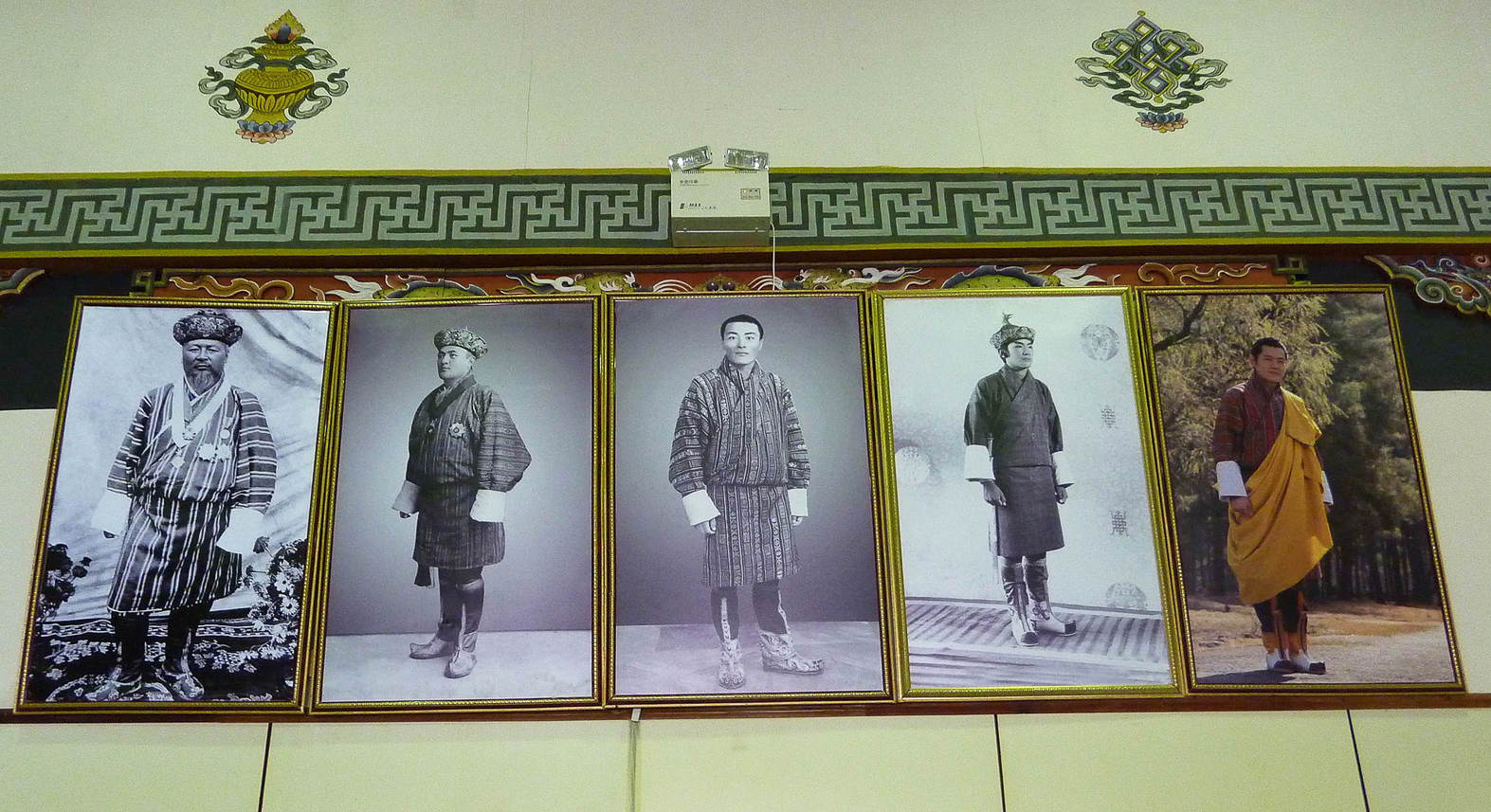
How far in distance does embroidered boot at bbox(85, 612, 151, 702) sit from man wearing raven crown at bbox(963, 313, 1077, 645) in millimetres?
2123

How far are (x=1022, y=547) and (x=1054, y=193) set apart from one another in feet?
3.50

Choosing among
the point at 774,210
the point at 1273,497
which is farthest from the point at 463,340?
the point at 1273,497

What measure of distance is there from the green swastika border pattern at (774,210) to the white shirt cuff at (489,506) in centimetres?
70

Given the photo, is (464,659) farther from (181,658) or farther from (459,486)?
(181,658)

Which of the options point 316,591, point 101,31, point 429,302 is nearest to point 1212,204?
point 429,302

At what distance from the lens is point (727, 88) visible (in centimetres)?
338

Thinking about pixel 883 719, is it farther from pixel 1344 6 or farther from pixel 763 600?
pixel 1344 6

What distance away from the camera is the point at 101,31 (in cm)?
339

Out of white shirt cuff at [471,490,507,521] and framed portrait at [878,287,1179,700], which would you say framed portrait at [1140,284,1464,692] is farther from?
white shirt cuff at [471,490,507,521]

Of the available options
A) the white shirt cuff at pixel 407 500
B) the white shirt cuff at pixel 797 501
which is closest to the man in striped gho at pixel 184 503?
the white shirt cuff at pixel 407 500

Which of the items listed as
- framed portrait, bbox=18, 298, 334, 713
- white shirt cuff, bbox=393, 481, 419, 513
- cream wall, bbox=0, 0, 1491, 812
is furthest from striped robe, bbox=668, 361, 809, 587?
framed portrait, bbox=18, 298, 334, 713

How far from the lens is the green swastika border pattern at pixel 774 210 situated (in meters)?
3.11

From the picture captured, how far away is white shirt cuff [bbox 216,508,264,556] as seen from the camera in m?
2.81

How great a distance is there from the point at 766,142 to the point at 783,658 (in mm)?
1512
